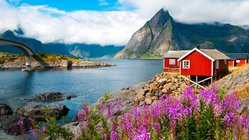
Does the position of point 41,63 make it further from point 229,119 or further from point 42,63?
point 229,119

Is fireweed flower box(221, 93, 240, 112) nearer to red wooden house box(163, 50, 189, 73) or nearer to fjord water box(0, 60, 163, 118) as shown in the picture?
fjord water box(0, 60, 163, 118)

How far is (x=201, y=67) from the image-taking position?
143ft

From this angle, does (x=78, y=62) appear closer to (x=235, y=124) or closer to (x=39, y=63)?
(x=39, y=63)

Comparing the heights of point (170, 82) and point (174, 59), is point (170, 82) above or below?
below

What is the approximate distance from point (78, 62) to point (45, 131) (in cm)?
17818

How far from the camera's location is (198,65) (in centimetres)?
4397

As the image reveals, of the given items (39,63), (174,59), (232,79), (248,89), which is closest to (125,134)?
(248,89)

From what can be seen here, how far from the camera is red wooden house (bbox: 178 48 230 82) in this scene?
140 feet

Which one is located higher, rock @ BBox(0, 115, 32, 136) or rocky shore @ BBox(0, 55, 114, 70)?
rocky shore @ BBox(0, 55, 114, 70)

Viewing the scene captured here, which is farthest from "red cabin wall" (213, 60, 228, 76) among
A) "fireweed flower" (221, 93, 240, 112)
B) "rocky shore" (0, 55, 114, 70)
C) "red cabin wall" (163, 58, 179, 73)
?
"rocky shore" (0, 55, 114, 70)

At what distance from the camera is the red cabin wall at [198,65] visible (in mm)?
42781

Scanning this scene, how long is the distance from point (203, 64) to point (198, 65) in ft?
2.96

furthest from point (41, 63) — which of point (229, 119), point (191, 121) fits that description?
point (229, 119)

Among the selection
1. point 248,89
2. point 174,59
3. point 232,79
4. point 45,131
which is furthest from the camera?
point 174,59
